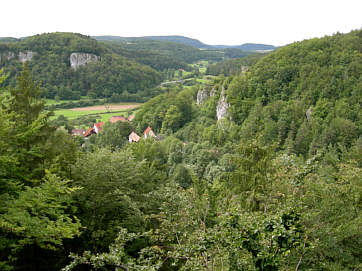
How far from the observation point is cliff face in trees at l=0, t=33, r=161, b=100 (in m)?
122

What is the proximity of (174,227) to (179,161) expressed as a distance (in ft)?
127

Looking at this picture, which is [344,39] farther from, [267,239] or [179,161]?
[267,239]

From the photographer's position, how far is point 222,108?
227 ft

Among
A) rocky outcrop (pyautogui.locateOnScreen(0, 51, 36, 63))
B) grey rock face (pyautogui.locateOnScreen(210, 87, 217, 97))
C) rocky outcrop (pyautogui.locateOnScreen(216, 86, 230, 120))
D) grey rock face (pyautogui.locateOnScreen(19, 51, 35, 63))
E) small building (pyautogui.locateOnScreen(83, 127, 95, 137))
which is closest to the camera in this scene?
rocky outcrop (pyautogui.locateOnScreen(216, 86, 230, 120))

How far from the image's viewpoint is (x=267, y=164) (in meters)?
11.5

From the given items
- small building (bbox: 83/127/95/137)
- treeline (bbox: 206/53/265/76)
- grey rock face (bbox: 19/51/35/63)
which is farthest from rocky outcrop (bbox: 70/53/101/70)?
small building (bbox: 83/127/95/137)

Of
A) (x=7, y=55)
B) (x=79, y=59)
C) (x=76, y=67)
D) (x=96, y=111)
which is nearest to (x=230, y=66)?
(x=79, y=59)

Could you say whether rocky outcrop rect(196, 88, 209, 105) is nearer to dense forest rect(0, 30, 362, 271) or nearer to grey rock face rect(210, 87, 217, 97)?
grey rock face rect(210, 87, 217, 97)

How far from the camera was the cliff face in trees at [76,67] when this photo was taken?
122m

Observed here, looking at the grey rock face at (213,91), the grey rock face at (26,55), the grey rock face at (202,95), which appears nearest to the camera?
the grey rock face at (213,91)

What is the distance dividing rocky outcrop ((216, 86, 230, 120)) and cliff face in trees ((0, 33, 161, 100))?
57.2m

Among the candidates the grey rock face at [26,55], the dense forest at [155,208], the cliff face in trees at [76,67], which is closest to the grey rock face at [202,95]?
the cliff face in trees at [76,67]

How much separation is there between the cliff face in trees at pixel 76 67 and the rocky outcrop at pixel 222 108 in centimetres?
5720

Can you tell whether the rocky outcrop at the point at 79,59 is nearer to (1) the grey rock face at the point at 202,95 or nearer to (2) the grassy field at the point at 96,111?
(2) the grassy field at the point at 96,111
